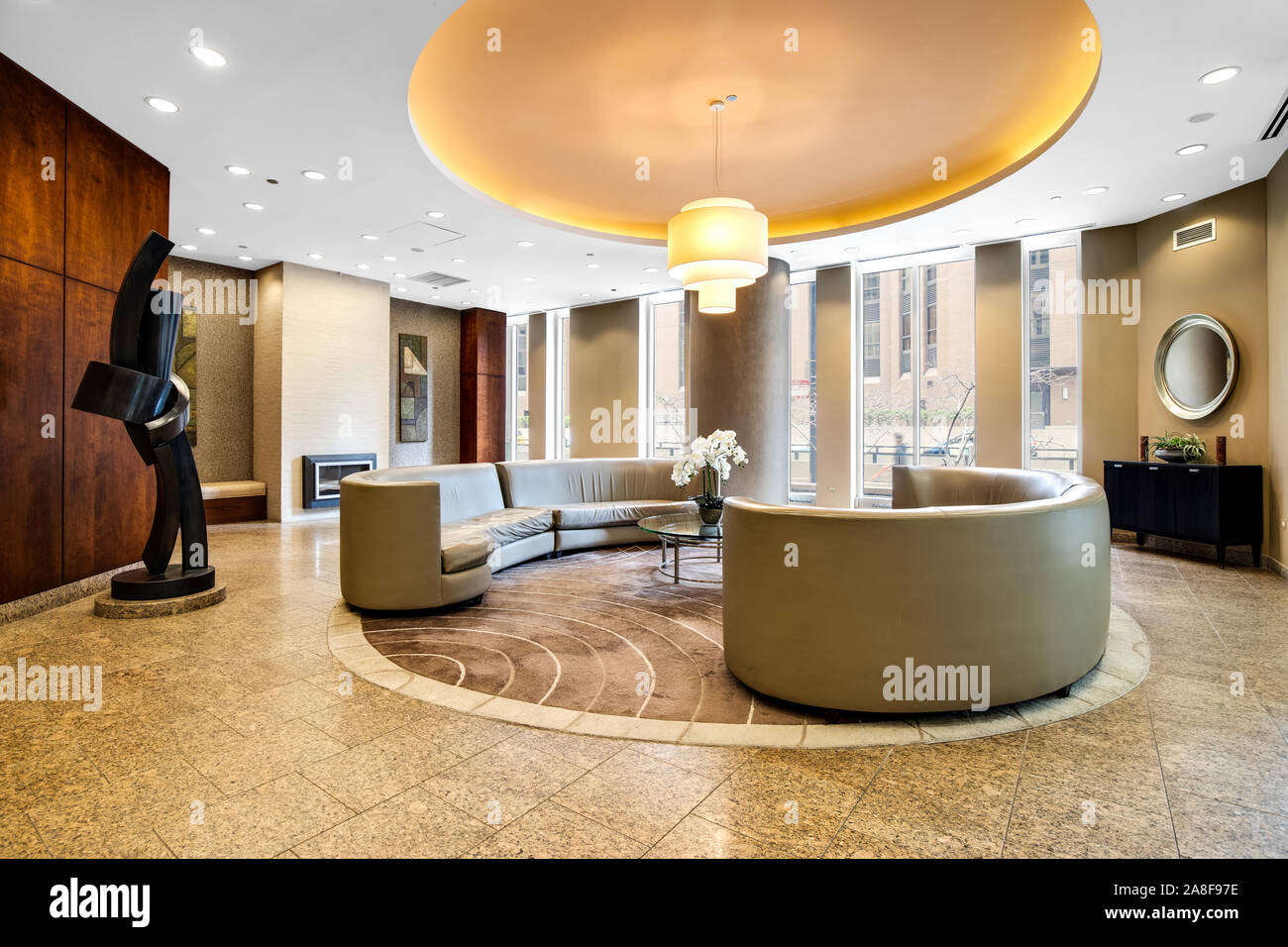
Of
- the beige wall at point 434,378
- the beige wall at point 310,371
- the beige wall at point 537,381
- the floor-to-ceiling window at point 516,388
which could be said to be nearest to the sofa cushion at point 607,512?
the beige wall at point 310,371

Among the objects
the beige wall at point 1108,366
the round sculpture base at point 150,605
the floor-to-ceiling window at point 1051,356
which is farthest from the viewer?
the floor-to-ceiling window at point 1051,356

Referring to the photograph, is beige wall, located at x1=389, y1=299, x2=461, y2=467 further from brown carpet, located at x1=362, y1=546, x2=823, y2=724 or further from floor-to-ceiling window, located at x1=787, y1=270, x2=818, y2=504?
brown carpet, located at x1=362, y1=546, x2=823, y2=724

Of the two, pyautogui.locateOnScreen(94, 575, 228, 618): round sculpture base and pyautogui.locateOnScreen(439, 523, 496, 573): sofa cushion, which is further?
pyautogui.locateOnScreen(439, 523, 496, 573): sofa cushion

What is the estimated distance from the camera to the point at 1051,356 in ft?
24.6

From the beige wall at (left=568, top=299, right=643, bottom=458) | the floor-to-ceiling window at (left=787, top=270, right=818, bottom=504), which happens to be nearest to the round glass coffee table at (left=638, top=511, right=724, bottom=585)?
the floor-to-ceiling window at (left=787, top=270, right=818, bottom=504)

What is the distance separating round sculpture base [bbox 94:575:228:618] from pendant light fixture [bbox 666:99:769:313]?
411 centimetres

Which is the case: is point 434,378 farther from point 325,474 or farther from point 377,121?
point 377,121

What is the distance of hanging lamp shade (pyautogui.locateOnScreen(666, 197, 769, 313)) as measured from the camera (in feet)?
15.6

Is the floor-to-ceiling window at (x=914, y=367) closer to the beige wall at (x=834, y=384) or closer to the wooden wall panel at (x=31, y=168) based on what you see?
the beige wall at (x=834, y=384)

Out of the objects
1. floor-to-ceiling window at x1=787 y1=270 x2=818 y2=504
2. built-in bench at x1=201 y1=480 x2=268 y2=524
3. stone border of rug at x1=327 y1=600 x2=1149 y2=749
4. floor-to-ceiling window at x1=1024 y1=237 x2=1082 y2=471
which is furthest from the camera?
floor-to-ceiling window at x1=787 y1=270 x2=818 y2=504

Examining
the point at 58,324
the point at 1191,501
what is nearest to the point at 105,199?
the point at 58,324

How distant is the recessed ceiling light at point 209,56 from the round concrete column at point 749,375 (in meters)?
5.09

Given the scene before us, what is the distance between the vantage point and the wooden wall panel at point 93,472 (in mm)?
4555

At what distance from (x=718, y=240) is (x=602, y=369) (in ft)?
21.3
